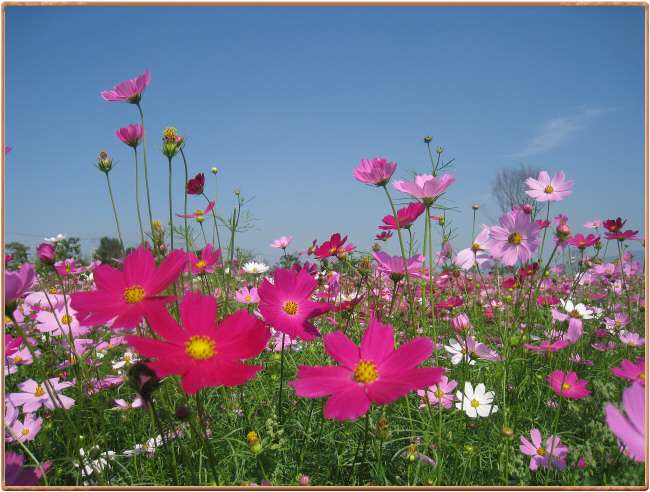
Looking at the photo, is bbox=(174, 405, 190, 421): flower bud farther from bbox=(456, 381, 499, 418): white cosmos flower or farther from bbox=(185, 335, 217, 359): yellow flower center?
bbox=(456, 381, 499, 418): white cosmos flower

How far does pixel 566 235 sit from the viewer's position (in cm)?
80

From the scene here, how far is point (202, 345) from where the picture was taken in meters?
0.44

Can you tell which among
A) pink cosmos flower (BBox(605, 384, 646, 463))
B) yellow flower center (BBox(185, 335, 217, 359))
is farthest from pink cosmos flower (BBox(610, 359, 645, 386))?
yellow flower center (BBox(185, 335, 217, 359))

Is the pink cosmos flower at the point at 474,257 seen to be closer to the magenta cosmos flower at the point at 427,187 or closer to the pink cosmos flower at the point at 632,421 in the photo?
the magenta cosmos flower at the point at 427,187

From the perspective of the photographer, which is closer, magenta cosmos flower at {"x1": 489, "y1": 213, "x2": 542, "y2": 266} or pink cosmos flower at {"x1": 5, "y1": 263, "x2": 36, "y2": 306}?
pink cosmos flower at {"x1": 5, "y1": 263, "x2": 36, "y2": 306}

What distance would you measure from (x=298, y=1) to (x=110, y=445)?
1273 mm

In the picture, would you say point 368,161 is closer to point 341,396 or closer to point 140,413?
point 341,396

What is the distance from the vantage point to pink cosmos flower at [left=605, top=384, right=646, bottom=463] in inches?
12.1

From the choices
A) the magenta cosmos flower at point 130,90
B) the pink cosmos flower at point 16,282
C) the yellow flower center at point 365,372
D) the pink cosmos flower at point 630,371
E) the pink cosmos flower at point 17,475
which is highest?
the magenta cosmos flower at point 130,90

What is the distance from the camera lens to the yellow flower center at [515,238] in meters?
0.76

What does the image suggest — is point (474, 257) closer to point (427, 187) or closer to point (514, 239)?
point (514, 239)

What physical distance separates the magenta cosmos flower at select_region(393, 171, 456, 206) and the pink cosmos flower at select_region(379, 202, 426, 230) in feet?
0.24

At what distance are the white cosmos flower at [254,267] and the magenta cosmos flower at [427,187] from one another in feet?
4.28

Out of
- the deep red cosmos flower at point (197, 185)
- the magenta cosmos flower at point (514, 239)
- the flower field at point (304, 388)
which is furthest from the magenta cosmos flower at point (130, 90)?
the magenta cosmos flower at point (514, 239)
